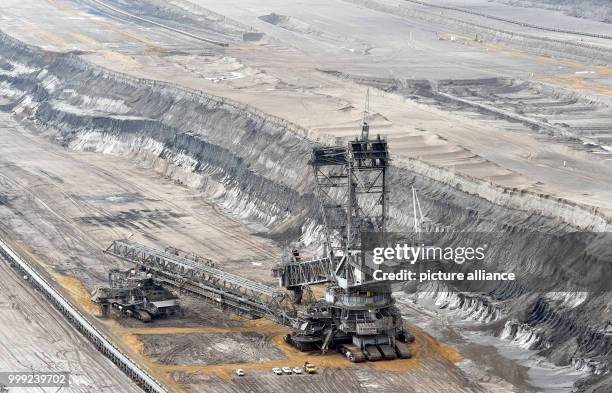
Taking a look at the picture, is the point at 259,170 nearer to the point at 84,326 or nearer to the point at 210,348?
the point at 84,326

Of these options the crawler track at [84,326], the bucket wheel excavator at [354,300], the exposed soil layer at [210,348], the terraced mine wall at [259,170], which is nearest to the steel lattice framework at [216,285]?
the exposed soil layer at [210,348]

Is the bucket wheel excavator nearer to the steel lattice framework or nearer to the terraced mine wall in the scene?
the steel lattice framework

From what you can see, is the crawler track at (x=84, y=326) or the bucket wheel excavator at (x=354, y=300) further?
the bucket wheel excavator at (x=354, y=300)

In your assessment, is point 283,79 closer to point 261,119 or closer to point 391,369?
point 261,119

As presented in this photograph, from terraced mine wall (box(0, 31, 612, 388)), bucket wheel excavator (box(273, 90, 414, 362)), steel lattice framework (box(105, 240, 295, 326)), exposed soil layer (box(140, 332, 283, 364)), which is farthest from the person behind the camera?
steel lattice framework (box(105, 240, 295, 326))

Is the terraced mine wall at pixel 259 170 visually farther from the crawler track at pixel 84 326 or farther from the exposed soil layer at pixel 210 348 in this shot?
the crawler track at pixel 84 326

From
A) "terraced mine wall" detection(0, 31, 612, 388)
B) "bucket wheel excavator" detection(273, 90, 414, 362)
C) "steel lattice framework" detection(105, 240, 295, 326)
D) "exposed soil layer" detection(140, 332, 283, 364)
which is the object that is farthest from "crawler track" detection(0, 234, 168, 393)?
"terraced mine wall" detection(0, 31, 612, 388)

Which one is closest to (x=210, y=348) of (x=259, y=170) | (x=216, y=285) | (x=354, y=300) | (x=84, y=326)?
(x=216, y=285)

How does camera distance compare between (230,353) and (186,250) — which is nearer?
(230,353)

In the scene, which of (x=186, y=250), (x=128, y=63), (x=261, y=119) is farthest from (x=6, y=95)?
(x=186, y=250)
